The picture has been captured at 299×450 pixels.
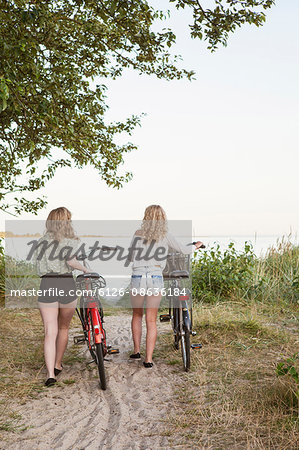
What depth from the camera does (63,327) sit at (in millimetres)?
4887

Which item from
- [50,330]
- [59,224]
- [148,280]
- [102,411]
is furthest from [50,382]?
[59,224]

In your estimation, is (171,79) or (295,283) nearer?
(171,79)

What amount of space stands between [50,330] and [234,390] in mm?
1993

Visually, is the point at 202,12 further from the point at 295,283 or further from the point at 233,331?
the point at 295,283

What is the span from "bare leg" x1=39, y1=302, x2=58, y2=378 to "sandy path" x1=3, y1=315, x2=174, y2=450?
0.92 feet

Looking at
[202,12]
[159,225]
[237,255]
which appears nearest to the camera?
[159,225]

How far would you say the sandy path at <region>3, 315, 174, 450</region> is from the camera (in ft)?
11.1

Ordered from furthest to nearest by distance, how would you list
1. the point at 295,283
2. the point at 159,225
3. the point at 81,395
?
the point at 295,283 < the point at 159,225 < the point at 81,395

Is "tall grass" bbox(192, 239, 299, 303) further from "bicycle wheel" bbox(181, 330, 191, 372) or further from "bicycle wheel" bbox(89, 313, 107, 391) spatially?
"bicycle wheel" bbox(89, 313, 107, 391)

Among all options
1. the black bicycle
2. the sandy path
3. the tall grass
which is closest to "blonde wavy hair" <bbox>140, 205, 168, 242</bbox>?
the black bicycle

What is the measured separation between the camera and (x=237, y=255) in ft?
32.8

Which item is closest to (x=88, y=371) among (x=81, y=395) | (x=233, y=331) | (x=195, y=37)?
(x=81, y=395)

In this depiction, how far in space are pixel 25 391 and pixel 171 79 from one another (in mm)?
5918

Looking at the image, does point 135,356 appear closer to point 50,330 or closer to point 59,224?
point 50,330
